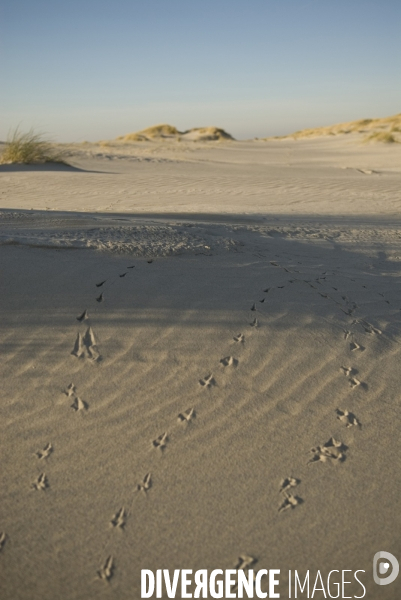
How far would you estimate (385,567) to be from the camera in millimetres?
2236

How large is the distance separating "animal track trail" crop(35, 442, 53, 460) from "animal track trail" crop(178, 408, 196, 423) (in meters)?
0.62

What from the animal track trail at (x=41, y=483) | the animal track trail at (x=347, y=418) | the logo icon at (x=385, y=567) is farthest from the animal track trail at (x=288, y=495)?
the animal track trail at (x=41, y=483)

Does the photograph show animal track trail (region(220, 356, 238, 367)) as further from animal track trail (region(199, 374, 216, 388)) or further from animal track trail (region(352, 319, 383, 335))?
animal track trail (region(352, 319, 383, 335))

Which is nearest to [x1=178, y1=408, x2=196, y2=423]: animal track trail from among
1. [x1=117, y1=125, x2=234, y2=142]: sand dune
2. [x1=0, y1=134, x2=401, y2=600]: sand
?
[x1=0, y1=134, x2=401, y2=600]: sand

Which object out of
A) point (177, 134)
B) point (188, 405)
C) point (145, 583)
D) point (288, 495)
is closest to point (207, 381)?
point (188, 405)

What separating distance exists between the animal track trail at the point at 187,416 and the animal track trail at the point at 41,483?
683 mm

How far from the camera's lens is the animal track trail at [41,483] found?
2.50 m

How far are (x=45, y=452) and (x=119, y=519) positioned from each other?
516 millimetres

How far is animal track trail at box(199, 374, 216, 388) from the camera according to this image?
3.07 m

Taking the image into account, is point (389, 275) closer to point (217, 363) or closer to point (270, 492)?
point (217, 363)

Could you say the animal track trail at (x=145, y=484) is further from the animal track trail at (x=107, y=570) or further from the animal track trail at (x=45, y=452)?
the animal track trail at (x=45, y=452)

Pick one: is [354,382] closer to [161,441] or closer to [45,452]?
[161,441]

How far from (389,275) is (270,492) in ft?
8.75

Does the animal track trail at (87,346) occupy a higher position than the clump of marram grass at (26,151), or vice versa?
the clump of marram grass at (26,151)
